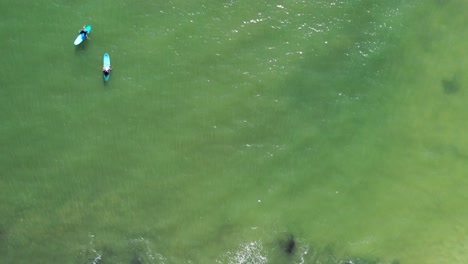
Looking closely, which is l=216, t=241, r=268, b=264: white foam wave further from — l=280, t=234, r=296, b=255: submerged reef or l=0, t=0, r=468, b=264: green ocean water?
l=280, t=234, r=296, b=255: submerged reef

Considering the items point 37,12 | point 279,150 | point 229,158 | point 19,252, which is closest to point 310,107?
point 279,150

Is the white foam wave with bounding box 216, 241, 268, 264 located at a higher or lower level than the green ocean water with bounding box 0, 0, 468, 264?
lower

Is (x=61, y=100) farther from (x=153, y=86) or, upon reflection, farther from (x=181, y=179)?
(x=181, y=179)

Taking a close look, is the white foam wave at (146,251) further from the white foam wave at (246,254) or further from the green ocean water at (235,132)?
the white foam wave at (246,254)

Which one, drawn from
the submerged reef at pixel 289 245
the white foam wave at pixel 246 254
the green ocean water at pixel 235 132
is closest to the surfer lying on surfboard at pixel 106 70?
the green ocean water at pixel 235 132

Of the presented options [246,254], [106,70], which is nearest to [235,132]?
[246,254]

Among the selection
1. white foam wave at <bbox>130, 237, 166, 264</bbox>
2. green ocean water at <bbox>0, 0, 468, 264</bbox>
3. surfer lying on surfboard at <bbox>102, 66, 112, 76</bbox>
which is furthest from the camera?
Answer: white foam wave at <bbox>130, 237, 166, 264</bbox>

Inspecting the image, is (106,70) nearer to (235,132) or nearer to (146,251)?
(235,132)

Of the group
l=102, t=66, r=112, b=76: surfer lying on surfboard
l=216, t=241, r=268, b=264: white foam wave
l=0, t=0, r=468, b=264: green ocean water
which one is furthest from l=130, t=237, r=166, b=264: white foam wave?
l=102, t=66, r=112, b=76: surfer lying on surfboard
